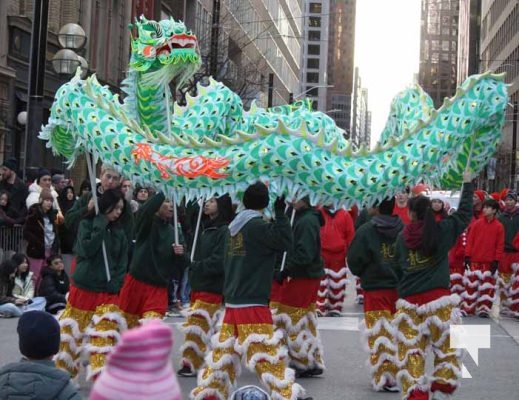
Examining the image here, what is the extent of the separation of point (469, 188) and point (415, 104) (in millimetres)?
1408

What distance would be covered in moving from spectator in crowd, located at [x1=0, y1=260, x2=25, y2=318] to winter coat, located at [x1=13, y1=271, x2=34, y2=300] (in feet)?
0.19

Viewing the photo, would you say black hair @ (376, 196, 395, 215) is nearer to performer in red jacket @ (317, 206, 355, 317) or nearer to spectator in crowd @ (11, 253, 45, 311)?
performer in red jacket @ (317, 206, 355, 317)

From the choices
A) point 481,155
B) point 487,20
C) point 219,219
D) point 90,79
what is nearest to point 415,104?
point 481,155

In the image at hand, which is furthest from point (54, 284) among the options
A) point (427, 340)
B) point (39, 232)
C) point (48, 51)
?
point (48, 51)

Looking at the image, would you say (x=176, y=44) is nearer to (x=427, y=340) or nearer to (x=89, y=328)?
(x=89, y=328)

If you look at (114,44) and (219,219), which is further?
(114,44)

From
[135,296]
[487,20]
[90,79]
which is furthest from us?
[487,20]

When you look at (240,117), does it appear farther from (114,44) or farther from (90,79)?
(114,44)

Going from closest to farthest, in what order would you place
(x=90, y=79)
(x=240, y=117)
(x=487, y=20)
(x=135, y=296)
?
(x=135, y=296) < (x=90, y=79) < (x=240, y=117) < (x=487, y=20)

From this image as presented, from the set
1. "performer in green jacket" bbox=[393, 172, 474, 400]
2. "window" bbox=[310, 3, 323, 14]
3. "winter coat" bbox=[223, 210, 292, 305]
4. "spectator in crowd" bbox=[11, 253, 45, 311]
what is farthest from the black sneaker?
"window" bbox=[310, 3, 323, 14]

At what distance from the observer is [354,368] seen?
1127cm

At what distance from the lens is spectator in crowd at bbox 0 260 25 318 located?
14.3 meters

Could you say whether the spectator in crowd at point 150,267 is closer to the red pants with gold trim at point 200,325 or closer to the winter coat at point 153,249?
the winter coat at point 153,249

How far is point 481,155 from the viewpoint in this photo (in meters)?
9.33
